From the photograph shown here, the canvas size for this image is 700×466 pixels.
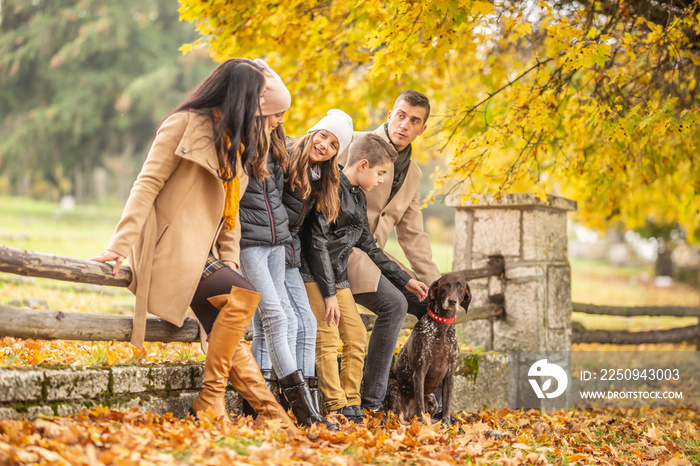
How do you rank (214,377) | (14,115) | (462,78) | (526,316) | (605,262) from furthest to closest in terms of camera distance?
(605,262)
(14,115)
(462,78)
(526,316)
(214,377)

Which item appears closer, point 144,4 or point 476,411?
point 476,411

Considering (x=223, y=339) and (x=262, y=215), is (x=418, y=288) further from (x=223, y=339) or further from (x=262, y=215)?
(x=223, y=339)

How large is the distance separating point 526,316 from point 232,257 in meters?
3.49

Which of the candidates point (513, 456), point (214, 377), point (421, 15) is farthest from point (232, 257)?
point (421, 15)

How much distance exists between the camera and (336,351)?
13.1 feet

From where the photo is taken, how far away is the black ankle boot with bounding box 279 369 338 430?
3.54 m

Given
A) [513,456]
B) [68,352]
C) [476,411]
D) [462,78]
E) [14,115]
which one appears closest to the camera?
[513,456]

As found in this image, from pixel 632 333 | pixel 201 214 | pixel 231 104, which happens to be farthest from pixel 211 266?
pixel 632 333

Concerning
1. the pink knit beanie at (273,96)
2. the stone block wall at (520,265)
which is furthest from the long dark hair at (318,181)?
the stone block wall at (520,265)

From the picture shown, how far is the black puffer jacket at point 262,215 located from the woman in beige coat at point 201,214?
0.64 ft

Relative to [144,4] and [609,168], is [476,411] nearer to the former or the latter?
[609,168]

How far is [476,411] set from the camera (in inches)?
213

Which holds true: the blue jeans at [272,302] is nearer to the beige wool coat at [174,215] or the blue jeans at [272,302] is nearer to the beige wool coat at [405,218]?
the beige wool coat at [174,215]

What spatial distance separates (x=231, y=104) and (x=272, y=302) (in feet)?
3.63
